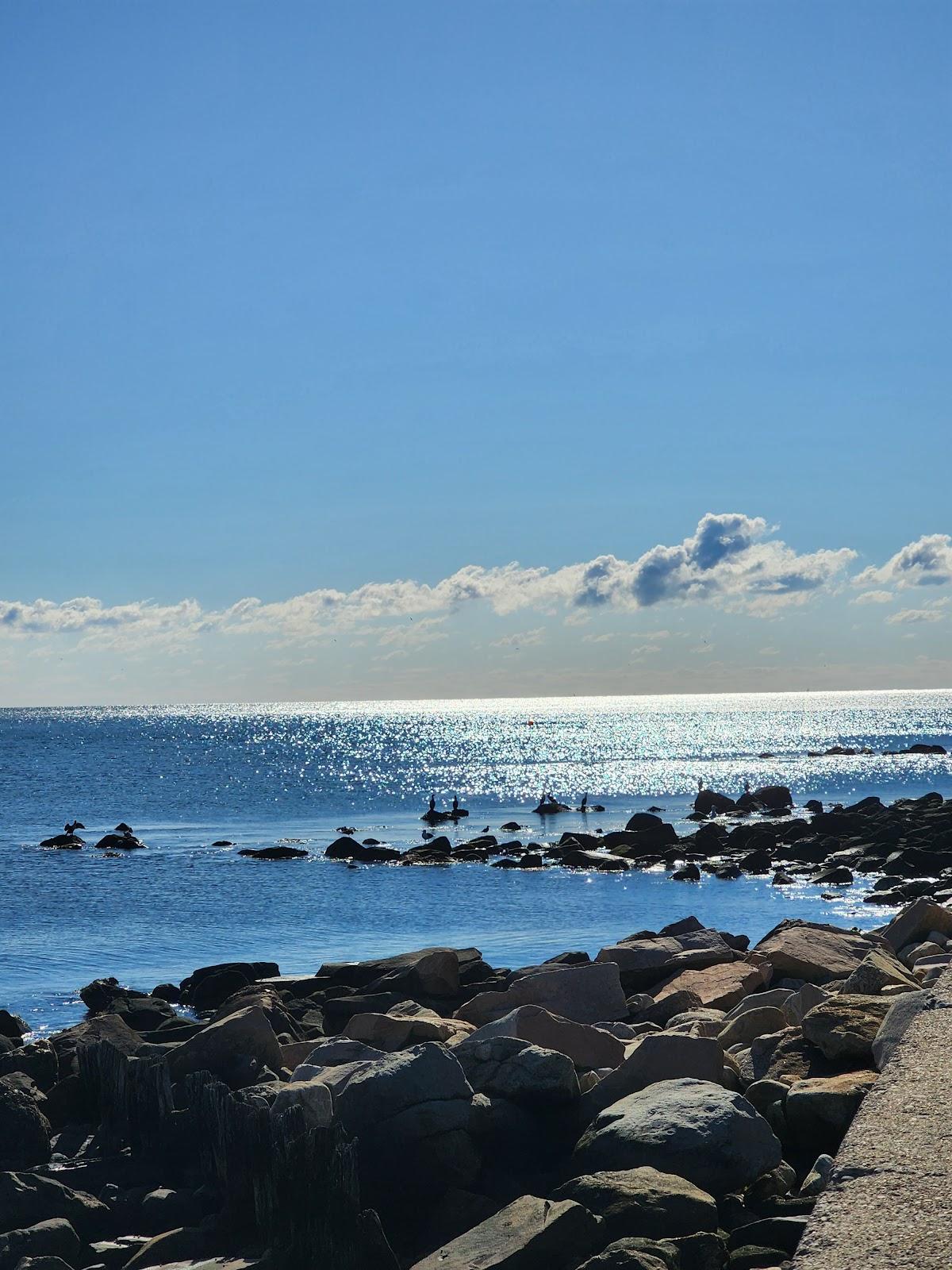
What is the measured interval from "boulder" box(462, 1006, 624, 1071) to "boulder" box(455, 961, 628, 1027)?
333 centimetres

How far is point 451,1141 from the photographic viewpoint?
9.21m

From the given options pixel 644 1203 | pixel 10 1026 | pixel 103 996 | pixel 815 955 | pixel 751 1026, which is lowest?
pixel 103 996

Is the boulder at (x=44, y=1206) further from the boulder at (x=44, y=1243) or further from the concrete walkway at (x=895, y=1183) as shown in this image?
the concrete walkway at (x=895, y=1183)

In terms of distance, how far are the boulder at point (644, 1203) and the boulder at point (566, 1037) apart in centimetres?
343

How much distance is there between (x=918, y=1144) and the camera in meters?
6.63

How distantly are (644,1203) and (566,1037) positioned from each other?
3.97 m

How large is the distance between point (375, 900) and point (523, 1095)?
1226 inches

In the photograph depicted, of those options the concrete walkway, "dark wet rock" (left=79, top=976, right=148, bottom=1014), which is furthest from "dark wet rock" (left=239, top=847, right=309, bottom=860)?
the concrete walkway

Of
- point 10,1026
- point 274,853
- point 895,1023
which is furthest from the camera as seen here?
point 274,853

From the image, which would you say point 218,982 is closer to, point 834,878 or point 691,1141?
point 691,1141

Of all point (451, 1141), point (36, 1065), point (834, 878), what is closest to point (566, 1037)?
point (451, 1141)

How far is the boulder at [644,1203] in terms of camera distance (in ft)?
24.5

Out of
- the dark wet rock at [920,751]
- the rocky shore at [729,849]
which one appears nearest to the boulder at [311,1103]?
the rocky shore at [729,849]

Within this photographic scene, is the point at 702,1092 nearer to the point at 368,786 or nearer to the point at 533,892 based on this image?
the point at 533,892
